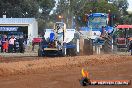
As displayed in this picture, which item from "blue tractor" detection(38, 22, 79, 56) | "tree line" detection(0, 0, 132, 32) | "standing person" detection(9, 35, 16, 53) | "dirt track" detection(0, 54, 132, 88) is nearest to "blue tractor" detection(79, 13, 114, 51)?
"blue tractor" detection(38, 22, 79, 56)

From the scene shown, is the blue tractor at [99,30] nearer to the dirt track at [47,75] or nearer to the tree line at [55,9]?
the dirt track at [47,75]

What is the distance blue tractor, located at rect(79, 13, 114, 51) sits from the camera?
3036cm

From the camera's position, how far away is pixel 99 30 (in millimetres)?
31297

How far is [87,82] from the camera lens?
8922mm

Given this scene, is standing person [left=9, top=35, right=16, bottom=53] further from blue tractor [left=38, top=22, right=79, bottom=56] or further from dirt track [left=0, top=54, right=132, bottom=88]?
dirt track [left=0, top=54, right=132, bottom=88]

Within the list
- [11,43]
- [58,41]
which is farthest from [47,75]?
[11,43]

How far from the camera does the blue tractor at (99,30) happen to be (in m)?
30.4

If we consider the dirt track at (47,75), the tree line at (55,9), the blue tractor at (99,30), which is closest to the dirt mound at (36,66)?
the dirt track at (47,75)

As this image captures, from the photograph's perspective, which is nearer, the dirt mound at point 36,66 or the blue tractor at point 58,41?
the dirt mound at point 36,66

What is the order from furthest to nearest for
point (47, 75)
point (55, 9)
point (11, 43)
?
point (55, 9), point (11, 43), point (47, 75)

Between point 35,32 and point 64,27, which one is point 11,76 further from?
point 35,32

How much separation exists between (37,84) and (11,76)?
2.47 metres

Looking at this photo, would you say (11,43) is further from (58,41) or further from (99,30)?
(58,41)

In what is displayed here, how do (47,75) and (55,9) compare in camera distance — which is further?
(55,9)
